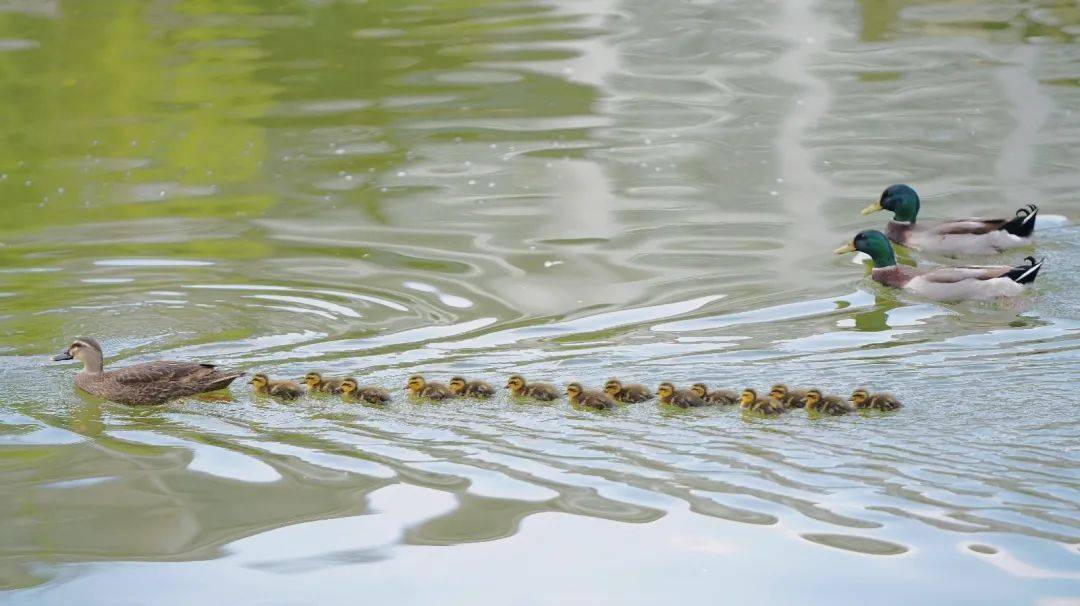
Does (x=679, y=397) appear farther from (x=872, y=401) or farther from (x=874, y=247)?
(x=874, y=247)

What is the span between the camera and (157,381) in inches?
329

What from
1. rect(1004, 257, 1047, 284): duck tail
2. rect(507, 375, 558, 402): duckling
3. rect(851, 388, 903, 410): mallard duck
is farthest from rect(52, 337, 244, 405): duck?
rect(1004, 257, 1047, 284): duck tail

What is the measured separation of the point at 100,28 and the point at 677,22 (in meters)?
7.50

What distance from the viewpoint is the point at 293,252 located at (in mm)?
11727

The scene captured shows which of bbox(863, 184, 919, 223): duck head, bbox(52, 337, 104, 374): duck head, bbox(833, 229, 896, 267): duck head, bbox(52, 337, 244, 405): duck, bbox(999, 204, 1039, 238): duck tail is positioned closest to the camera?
bbox(52, 337, 244, 405): duck

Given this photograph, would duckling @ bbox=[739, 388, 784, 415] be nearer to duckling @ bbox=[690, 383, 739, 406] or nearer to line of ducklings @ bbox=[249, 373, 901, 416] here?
line of ducklings @ bbox=[249, 373, 901, 416]

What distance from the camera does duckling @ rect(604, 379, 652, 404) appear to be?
804 centimetres

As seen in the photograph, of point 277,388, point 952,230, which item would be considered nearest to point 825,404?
point 277,388

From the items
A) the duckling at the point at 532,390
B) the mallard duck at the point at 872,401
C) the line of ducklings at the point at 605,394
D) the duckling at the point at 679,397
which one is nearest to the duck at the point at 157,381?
the line of ducklings at the point at 605,394

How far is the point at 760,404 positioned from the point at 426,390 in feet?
5.62

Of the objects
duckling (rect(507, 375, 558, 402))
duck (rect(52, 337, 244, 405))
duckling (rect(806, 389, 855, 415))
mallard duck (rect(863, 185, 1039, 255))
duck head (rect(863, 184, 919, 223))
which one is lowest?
duck (rect(52, 337, 244, 405))

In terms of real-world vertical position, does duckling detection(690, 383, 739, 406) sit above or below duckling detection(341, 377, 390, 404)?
above

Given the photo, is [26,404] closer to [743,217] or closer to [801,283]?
[801,283]

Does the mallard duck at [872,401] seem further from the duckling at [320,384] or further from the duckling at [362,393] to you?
the duckling at [320,384]
